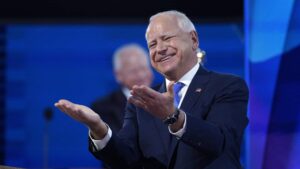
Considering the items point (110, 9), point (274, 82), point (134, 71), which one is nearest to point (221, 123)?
point (274, 82)

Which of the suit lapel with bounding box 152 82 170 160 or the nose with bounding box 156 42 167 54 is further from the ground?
the nose with bounding box 156 42 167 54

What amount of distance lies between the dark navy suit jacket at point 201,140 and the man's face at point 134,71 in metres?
1.54

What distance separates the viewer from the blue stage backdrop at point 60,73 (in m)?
5.40

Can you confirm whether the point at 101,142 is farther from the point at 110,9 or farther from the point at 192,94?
the point at 110,9

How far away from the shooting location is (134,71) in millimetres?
4184

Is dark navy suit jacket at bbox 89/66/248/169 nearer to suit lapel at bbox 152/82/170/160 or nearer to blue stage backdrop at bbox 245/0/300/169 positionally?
suit lapel at bbox 152/82/170/160

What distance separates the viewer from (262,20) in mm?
3279

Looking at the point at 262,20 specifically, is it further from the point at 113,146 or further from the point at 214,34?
the point at 214,34

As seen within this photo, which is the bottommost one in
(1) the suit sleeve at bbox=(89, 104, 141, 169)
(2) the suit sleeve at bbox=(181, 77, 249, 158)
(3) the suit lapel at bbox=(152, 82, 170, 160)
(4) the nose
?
(1) the suit sleeve at bbox=(89, 104, 141, 169)

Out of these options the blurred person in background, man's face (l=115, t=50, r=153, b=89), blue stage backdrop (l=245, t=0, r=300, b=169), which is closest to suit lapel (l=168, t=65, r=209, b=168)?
blue stage backdrop (l=245, t=0, r=300, b=169)

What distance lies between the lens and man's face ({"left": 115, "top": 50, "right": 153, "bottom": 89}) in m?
4.13

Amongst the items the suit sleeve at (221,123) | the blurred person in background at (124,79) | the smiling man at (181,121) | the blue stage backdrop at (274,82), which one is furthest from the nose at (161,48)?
the blurred person in background at (124,79)

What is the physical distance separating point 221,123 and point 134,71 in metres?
1.94

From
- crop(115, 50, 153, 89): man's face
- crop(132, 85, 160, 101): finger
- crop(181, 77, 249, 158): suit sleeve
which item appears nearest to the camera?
crop(132, 85, 160, 101): finger
